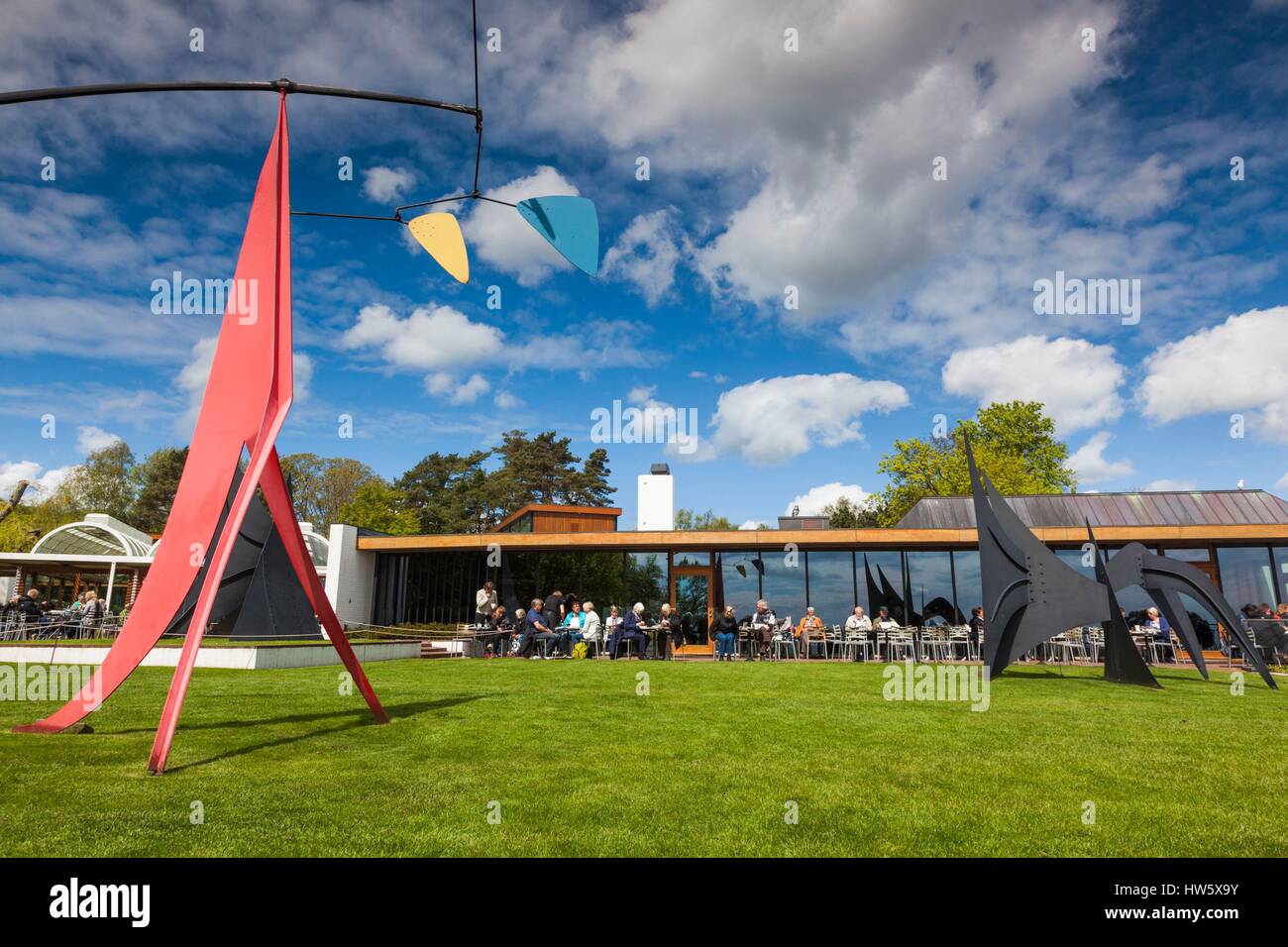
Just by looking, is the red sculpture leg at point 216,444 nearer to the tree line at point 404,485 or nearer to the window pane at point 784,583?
the window pane at point 784,583

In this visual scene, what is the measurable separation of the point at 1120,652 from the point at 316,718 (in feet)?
37.1

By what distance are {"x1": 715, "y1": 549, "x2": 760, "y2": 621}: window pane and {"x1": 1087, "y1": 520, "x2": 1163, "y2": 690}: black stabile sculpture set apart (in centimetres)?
1008

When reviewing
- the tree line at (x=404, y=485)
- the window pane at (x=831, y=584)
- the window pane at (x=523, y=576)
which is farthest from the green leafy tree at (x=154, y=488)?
the window pane at (x=831, y=584)

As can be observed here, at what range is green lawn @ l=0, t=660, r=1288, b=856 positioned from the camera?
3.35 meters

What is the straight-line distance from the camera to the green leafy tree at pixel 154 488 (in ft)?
186

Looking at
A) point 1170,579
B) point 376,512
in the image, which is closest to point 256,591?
point 1170,579

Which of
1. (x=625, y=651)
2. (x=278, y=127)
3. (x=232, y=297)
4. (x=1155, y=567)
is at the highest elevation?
(x=278, y=127)

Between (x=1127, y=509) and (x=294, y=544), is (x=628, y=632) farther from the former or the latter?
(x=1127, y=509)

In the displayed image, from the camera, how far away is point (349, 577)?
846 inches

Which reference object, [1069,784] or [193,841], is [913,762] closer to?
[1069,784]
